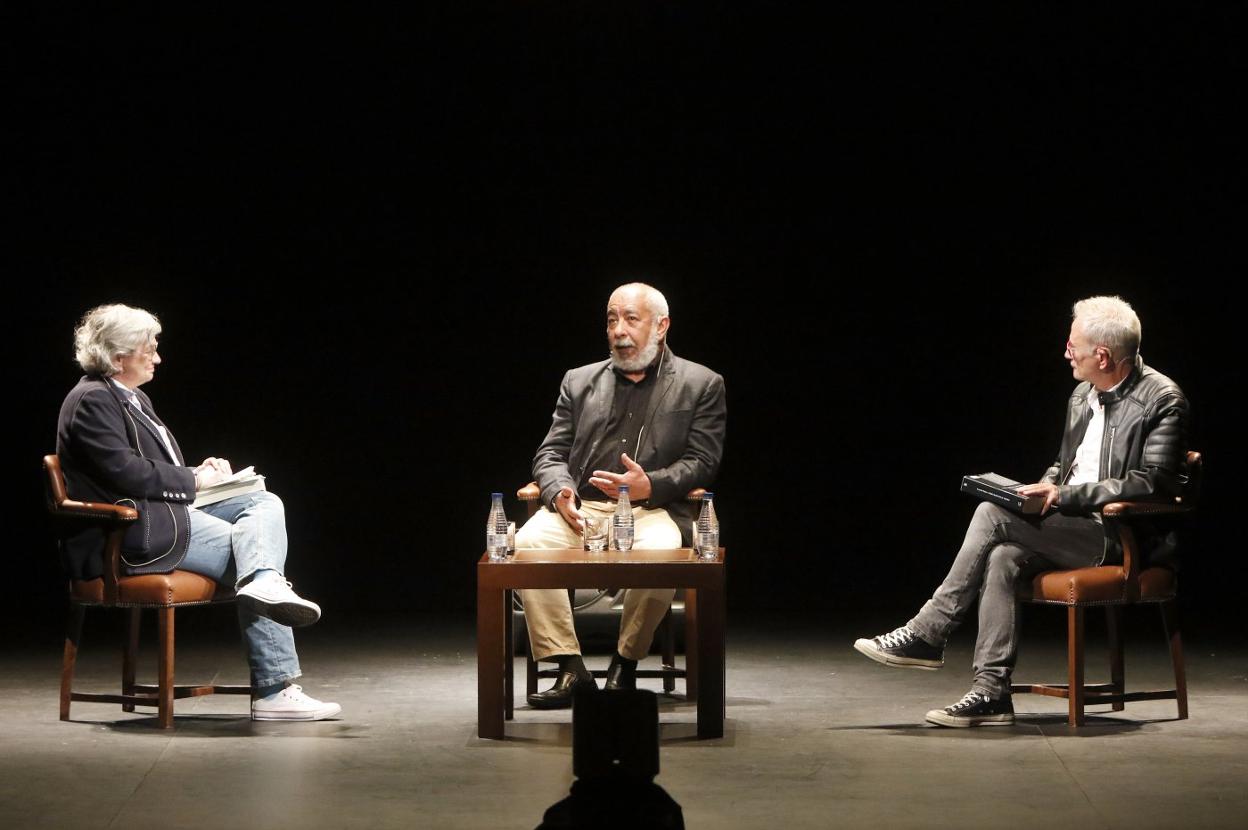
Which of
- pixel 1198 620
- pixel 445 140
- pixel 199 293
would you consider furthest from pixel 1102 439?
pixel 199 293

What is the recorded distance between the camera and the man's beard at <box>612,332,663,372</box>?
217 inches

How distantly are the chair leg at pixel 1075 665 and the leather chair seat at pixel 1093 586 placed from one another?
0.04 m

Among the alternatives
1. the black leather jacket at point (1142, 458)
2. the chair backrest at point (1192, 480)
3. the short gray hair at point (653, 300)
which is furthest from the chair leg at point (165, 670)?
the chair backrest at point (1192, 480)

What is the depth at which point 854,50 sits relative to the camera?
23.0 ft

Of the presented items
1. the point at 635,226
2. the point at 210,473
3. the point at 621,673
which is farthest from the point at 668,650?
the point at 635,226

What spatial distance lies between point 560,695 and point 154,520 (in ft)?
4.14

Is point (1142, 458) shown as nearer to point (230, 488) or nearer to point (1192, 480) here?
point (1192, 480)

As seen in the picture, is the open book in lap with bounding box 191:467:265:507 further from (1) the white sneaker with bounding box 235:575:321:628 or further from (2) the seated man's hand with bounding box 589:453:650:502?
(2) the seated man's hand with bounding box 589:453:650:502

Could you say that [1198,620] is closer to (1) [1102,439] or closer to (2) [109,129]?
(1) [1102,439]

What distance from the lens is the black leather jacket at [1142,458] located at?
15.3ft

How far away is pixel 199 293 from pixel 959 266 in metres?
3.20

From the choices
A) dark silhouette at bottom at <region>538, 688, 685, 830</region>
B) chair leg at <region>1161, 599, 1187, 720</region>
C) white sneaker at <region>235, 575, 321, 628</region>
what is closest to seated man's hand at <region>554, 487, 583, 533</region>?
white sneaker at <region>235, 575, 321, 628</region>

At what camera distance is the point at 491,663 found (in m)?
4.50

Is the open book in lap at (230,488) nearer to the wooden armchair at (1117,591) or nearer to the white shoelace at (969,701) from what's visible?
the white shoelace at (969,701)
